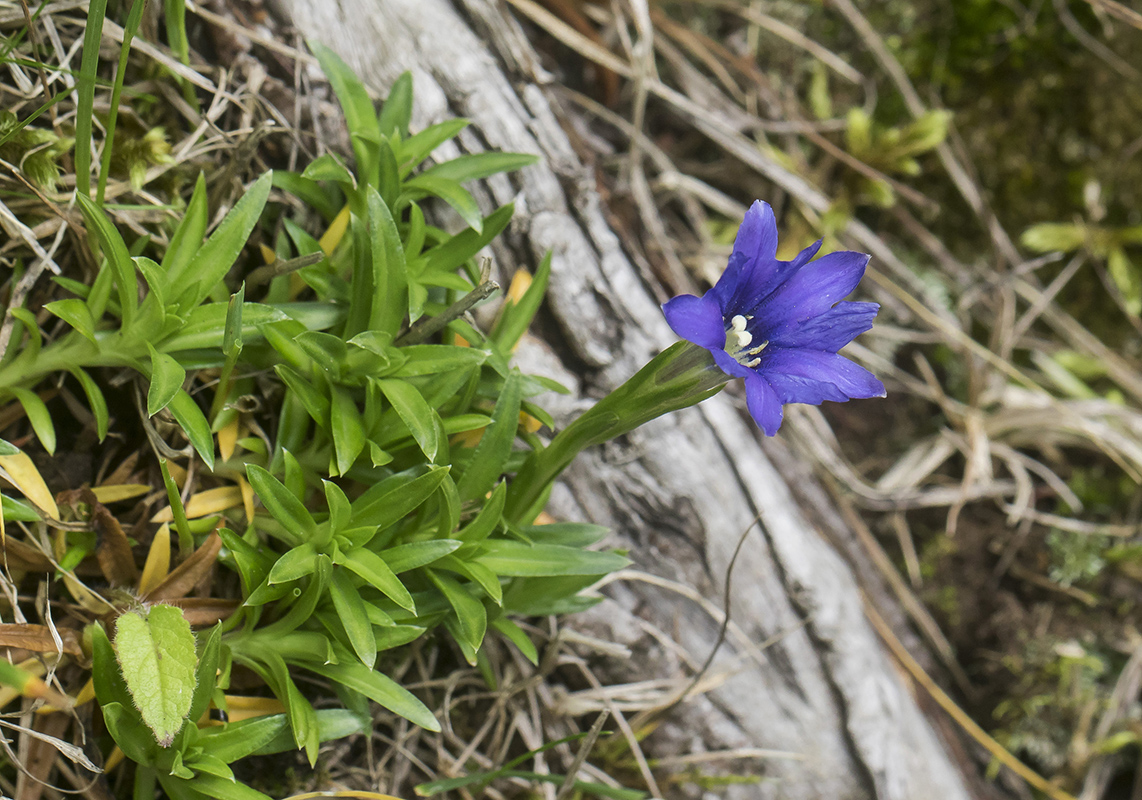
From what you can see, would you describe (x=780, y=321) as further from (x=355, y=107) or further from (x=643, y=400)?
(x=355, y=107)

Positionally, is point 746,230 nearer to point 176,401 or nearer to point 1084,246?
point 176,401

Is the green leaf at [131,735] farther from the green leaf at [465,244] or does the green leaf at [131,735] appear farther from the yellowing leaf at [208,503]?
the green leaf at [465,244]

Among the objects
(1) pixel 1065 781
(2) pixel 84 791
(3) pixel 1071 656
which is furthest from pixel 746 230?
(1) pixel 1065 781

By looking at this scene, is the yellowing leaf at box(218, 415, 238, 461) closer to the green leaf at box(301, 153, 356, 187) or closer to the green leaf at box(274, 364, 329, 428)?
the green leaf at box(274, 364, 329, 428)

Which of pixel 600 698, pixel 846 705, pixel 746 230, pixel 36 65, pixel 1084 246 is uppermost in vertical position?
pixel 36 65

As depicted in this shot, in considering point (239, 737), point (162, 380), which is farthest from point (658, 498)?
point (162, 380)

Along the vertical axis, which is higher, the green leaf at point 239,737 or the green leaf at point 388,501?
the green leaf at point 388,501

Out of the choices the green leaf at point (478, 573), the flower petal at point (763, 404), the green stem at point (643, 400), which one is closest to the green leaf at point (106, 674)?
the green leaf at point (478, 573)
